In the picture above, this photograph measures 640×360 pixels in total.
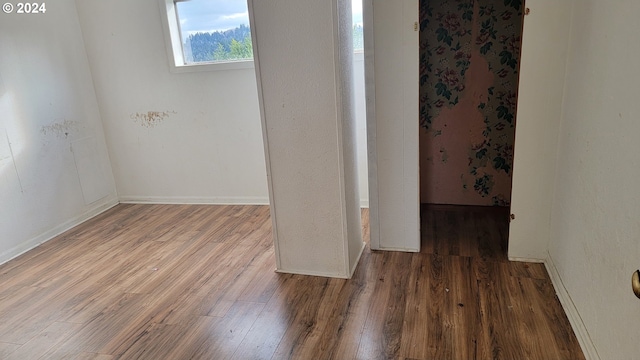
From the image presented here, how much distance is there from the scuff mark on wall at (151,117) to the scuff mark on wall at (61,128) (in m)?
0.53

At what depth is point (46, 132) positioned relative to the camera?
3.52 metres

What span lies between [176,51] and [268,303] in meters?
2.62

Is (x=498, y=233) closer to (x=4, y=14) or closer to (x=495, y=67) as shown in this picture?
(x=495, y=67)

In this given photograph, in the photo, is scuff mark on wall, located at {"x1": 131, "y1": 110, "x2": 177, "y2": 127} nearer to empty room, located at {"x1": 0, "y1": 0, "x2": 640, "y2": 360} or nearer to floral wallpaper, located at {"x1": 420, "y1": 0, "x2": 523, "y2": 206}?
empty room, located at {"x1": 0, "y1": 0, "x2": 640, "y2": 360}

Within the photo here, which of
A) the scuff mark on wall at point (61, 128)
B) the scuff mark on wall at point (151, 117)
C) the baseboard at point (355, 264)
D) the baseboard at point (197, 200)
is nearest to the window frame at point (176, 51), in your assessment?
the scuff mark on wall at point (151, 117)

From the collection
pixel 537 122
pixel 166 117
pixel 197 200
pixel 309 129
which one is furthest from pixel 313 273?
pixel 166 117

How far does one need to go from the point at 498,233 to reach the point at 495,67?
126 cm

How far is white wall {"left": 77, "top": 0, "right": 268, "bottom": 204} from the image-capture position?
12.5 feet

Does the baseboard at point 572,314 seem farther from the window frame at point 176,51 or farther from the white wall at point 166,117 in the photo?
the window frame at point 176,51

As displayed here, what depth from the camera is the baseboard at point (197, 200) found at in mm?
4059

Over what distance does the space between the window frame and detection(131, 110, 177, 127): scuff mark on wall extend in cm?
43

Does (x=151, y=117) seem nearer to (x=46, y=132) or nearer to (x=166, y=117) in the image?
(x=166, y=117)

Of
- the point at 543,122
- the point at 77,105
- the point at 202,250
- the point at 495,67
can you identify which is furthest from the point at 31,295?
the point at 495,67

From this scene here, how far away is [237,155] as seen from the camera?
398 centimetres
